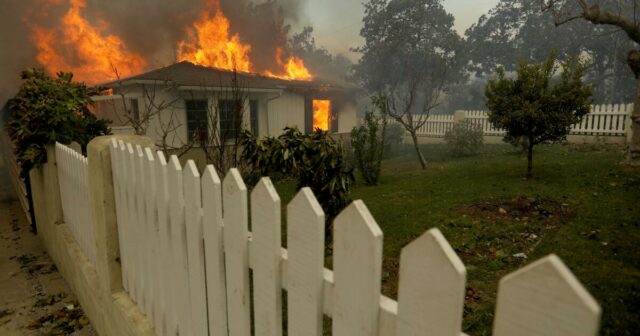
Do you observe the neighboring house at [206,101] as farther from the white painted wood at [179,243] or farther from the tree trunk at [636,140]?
the tree trunk at [636,140]

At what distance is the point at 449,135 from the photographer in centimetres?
1602

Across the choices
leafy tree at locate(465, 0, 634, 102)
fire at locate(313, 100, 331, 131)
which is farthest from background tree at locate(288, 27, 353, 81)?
fire at locate(313, 100, 331, 131)

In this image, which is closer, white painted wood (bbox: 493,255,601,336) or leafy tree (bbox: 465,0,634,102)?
white painted wood (bbox: 493,255,601,336)

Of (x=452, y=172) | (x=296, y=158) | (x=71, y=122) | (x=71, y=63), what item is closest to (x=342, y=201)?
(x=296, y=158)

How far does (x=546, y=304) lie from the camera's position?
637 mm

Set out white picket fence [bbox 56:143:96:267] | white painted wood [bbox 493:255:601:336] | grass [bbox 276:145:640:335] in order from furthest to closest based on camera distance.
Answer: grass [bbox 276:145:640:335]
white picket fence [bbox 56:143:96:267]
white painted wood [bbox 493:255:601:336]

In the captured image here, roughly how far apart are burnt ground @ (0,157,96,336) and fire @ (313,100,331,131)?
1558 cm

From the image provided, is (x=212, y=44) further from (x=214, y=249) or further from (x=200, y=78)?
(x=214, y=249)

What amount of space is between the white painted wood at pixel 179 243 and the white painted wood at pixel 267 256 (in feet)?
2.08

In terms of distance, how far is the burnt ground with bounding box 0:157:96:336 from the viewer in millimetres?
3523

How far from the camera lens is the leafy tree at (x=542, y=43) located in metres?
27.7

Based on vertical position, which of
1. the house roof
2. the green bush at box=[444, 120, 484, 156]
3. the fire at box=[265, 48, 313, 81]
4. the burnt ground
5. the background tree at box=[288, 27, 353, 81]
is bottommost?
the burnt ground

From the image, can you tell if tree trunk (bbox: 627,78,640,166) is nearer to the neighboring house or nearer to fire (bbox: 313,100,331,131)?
the neighboring house

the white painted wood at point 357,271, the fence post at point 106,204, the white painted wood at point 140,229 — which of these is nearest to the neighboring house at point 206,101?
the fence post at point 106,204
